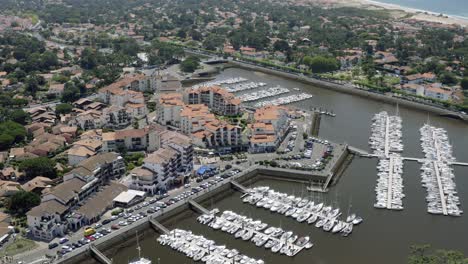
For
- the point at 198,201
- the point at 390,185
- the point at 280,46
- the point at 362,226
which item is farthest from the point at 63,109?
the point at 280,46

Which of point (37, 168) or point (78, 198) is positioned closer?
point (78, 198)

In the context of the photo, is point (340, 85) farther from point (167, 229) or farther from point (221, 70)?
point (167, 229)

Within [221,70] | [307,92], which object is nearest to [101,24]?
[221,70]

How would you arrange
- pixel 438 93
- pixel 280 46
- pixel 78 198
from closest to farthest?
pixel 78 198 → pixel 438 93 → pixel 280 46

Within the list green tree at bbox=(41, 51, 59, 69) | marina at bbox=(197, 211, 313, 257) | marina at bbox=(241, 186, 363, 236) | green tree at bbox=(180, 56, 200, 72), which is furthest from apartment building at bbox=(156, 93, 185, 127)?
green tree at bbox=(41, 51, 59, 69)

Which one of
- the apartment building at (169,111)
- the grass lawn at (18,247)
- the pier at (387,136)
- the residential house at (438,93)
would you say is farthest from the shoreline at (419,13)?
the grass lawn at (18,247)

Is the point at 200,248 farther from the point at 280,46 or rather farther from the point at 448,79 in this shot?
the point at 280,46
